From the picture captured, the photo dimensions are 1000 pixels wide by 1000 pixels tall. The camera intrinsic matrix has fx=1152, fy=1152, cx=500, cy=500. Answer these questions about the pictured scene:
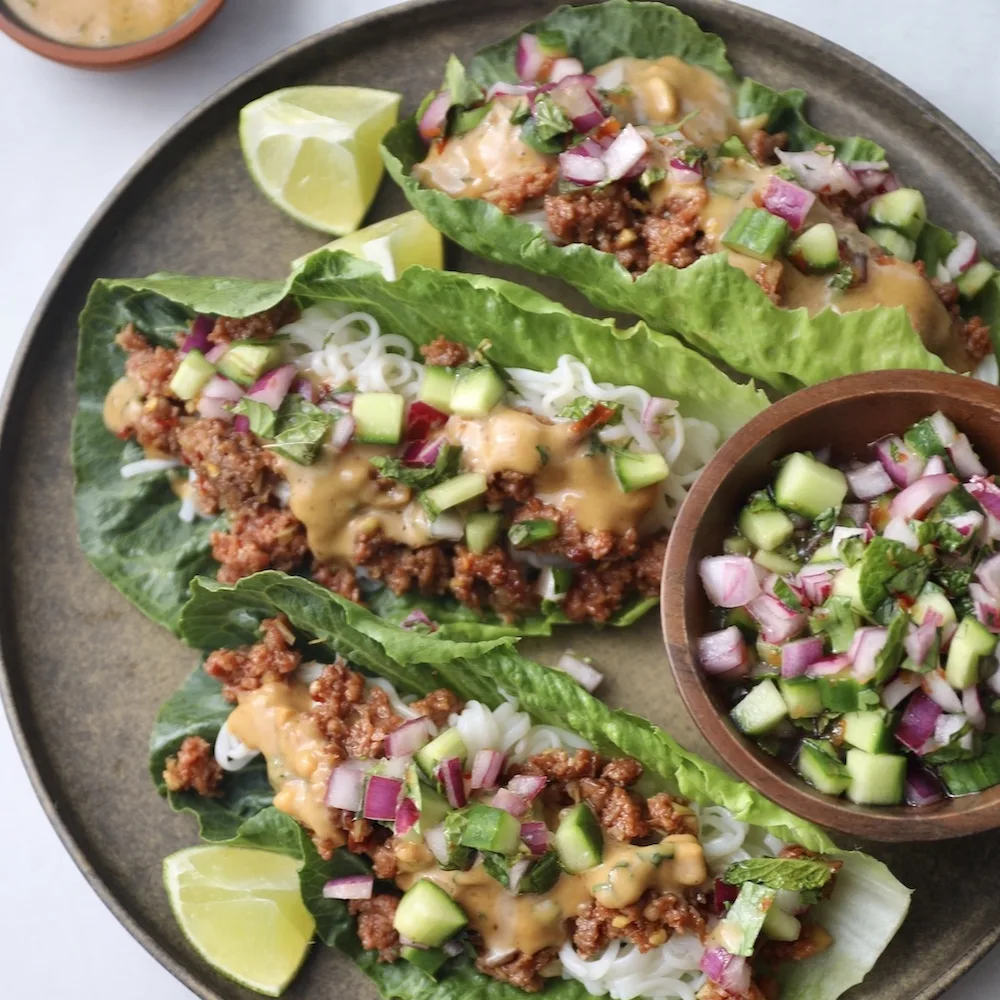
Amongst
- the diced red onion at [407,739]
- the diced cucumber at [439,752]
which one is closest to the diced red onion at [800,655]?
the diced cucumber at [439,752]

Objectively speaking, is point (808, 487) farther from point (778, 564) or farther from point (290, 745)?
point (290, 745)

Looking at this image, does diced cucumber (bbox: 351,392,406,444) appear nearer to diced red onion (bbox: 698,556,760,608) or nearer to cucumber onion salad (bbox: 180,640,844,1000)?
cucumber onion salad (bbox: 180,640,844,1000)

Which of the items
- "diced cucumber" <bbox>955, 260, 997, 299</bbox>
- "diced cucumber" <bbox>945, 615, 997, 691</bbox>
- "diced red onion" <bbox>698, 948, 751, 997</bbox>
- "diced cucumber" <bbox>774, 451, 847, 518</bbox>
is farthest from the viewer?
"diced cucumber" <bbox>955, 260, 997, 299</bbox>

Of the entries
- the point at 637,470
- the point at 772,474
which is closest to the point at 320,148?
the point at 637,470

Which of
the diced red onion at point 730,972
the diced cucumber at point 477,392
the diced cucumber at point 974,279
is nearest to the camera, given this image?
the diced red onion at point 730,972

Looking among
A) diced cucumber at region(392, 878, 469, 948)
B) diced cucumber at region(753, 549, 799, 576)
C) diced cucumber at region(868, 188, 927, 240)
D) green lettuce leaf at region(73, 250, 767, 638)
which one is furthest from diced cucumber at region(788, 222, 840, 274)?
diced cucumber at region(392, 878, 469, 948)

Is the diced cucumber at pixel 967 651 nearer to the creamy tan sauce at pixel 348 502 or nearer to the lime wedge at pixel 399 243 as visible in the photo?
the creamy tan sauce at pixel 348 502

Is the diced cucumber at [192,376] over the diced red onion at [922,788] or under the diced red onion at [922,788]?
over

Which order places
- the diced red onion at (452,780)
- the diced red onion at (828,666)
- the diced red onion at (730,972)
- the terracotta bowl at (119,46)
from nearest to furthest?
the diced red onion at (828,666) < the diced red onion at (730,972) < the diced red onion at (452,780) < the terracotta bowl at (119,46)
